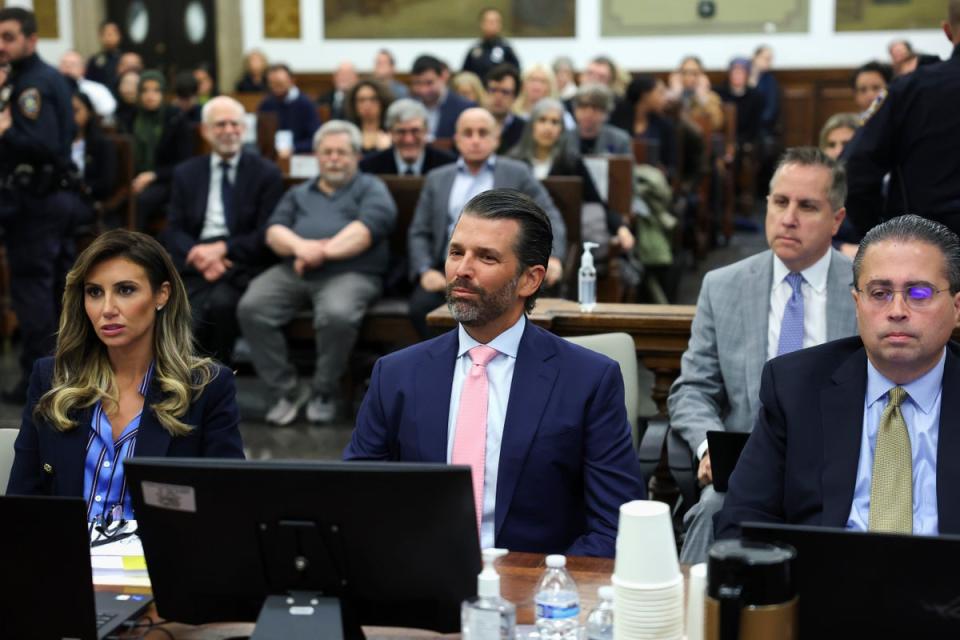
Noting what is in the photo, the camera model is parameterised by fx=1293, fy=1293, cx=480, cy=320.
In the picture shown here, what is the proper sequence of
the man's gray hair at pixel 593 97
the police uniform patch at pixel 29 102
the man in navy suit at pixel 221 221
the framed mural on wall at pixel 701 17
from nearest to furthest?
the police uniform patch at pixel 29 102 → the man in navy suit at pixel 221 221 → the man's gray hair at pixel 593 97 → the framed mural on wall at pixel 701 17

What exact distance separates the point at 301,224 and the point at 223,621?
4129mm

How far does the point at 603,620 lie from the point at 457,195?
4.05 meters

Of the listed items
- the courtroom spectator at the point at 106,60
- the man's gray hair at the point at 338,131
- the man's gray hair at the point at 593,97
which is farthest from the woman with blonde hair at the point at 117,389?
the courtroom spectator at the point at 106,60

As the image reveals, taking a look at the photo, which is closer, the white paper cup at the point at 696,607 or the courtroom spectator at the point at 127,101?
the white paper cup at the point at 696,607

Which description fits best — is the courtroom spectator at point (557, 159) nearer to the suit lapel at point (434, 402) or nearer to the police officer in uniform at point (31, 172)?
the police officer in uniform at point (31, 172)

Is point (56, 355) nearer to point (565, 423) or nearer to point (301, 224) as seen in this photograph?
point (565, 423)

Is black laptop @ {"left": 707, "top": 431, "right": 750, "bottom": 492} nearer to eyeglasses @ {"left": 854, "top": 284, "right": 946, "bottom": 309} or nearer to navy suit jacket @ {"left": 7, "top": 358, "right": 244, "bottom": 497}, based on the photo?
eyeglasses @ {"left": 854, "top": 284, "right": 946, "bottom": 309}

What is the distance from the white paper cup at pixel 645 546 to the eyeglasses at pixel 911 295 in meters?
0.83

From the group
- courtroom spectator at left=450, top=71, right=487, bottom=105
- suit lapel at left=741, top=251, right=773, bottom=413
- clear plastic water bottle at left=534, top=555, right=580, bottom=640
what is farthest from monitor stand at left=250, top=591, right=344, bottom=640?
courtroom spectator at left=450, top=71, right=487, bottom=105

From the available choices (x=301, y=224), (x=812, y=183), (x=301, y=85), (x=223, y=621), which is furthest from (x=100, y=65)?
(x=223, y=621)

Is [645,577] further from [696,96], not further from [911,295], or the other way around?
[696,96]

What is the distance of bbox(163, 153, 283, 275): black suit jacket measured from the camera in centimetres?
595

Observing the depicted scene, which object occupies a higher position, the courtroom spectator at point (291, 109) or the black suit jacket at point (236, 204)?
the courtroom spectator at point (291, 109)

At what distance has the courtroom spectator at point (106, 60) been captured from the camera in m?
12.7
